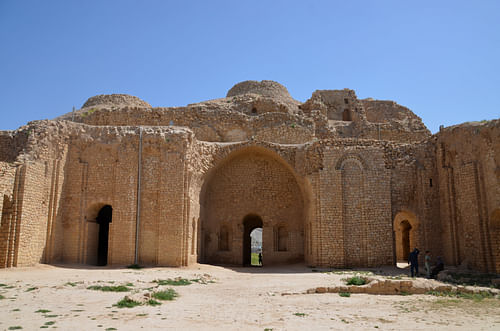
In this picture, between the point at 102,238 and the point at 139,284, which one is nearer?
the point at 139,284

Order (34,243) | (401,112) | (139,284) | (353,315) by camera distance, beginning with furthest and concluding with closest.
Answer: (401,112), (34,243), (139,284), (353,315)

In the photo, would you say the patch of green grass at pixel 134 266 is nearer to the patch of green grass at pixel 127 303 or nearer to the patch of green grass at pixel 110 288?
the patch of green grass at pixel 110 288

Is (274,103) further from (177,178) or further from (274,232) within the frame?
(177,178)

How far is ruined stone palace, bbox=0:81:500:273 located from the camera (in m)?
16.0

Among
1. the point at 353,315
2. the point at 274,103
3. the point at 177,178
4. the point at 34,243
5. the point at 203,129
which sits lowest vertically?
the point at 353,315

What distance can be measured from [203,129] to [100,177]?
24.2 feet

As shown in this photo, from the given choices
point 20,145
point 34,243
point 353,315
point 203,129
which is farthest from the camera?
point 203,129

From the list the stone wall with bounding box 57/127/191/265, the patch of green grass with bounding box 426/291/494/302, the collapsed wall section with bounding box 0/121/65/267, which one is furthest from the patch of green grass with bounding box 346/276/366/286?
the collapsed wall section with bounding box 0/121/65/267

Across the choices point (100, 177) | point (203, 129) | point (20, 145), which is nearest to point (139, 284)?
point (100, 177)

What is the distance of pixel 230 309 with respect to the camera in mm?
8703

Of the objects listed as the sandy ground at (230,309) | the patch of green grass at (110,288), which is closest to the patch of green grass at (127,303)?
the sandy ground at (230,309)

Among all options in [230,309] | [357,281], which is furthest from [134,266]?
[230,309]

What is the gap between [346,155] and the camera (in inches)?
741

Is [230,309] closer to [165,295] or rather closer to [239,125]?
[165,295]
